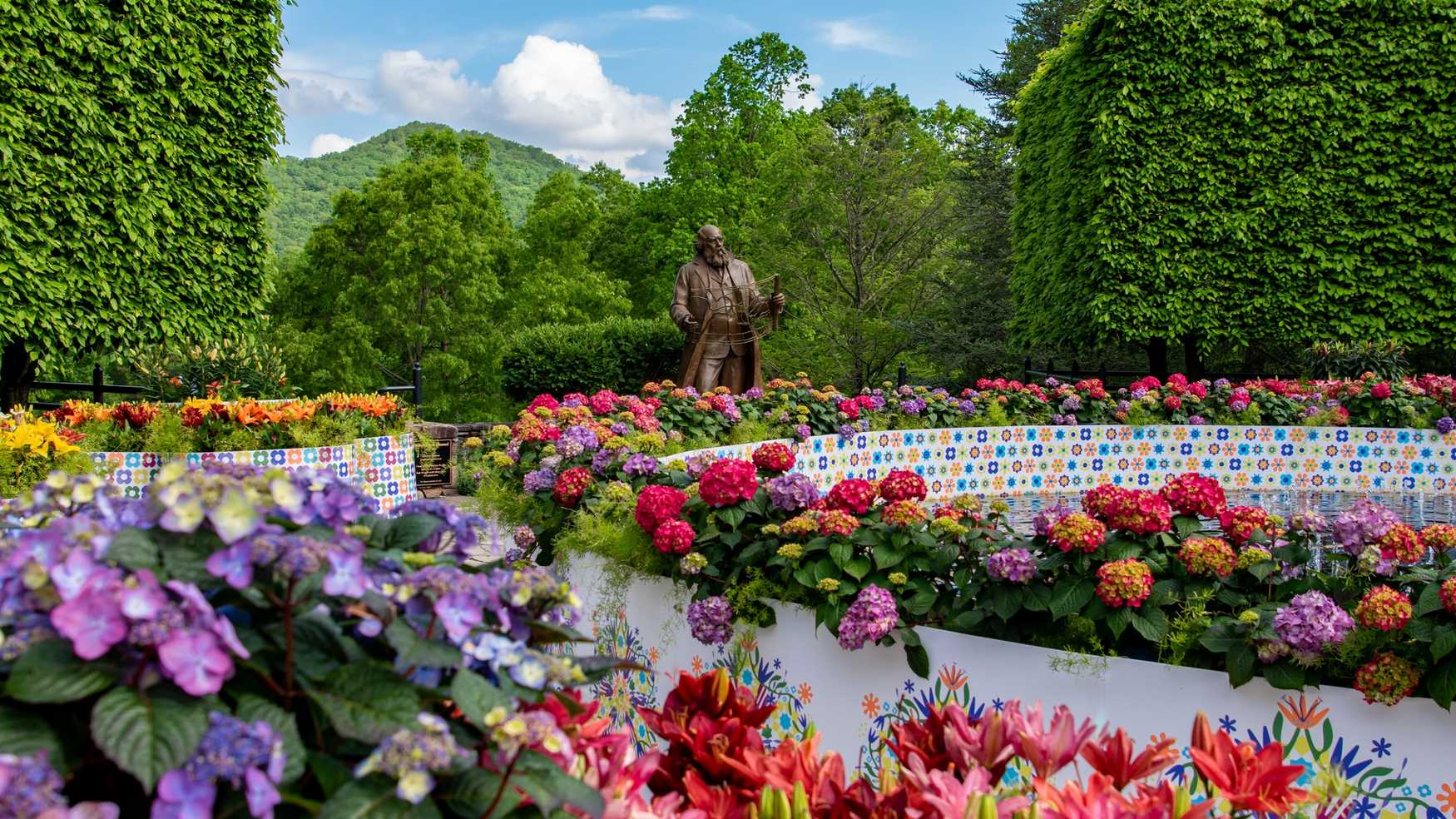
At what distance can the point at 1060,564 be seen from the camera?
3.21 meters

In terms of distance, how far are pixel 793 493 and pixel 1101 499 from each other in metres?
1.03

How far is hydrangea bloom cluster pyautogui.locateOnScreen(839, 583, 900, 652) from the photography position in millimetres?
3111

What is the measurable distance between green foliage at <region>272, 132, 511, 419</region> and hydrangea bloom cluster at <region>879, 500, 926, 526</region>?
23506 mm

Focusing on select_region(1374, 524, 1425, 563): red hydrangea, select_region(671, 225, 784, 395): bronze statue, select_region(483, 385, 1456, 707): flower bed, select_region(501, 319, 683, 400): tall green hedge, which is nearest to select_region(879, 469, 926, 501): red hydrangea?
select_region(483, 385, 1456, 707): flower bed

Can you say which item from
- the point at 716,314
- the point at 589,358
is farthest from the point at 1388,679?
the point at 589,358

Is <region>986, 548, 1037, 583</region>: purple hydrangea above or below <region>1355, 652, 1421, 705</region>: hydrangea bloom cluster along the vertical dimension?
above

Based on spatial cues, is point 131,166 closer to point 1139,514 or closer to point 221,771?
point 1139,514

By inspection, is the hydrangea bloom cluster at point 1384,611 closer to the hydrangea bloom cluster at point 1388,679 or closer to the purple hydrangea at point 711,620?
the hydrangea bloom cluster at point 1388,679

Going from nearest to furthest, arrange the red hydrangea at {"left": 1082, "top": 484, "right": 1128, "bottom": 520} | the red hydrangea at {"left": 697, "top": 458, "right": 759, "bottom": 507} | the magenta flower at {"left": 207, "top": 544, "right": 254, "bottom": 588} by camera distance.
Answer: the magenta flower at {"left": 207, "top": 544, "right": 254, "bottom": 588}
the red hydrangea at {"left": 1082, "top": 484, "right": 1128, "bottom": 520}
the red hydrangea at {"left": 697, "top": 458, "right": 759, "bottom": 507}

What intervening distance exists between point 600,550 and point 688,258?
23506mm

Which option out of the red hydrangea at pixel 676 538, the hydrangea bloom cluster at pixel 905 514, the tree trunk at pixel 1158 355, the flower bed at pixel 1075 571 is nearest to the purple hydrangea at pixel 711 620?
the flower bed at pixel 1075 571

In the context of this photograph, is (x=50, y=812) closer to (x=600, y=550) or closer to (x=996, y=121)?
(x=600, y=550)

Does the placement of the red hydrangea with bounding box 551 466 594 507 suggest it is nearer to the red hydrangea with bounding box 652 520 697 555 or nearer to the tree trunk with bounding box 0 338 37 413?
the red hydrangea with bounding box 652 520 697 555

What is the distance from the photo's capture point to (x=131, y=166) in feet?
36.0
